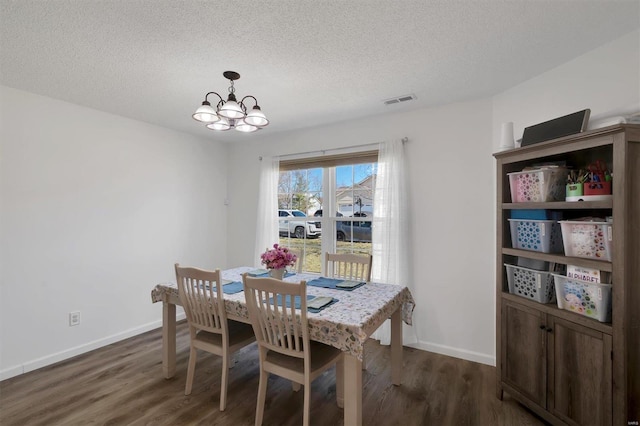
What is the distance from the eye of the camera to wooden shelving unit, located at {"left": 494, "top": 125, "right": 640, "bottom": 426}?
1.49 metres

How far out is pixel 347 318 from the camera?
1723mm

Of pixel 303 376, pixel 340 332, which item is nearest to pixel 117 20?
pixel 340 332

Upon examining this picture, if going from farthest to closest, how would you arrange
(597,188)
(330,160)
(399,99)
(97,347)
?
(330,160) → (97,347) → (399,99) → (597,188)

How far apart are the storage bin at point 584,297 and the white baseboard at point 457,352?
113cm

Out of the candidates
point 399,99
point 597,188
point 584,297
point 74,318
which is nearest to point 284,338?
point 584,297

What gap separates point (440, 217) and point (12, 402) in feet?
12.1

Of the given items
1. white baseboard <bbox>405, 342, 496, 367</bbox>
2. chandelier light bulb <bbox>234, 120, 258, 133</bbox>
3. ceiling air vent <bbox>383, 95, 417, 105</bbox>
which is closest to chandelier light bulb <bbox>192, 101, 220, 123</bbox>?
chandelier light bulb <bbox>234, 120, 258, 133</bbox>

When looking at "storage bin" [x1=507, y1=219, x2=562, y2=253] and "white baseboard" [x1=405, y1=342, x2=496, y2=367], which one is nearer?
"storage bin" [x1=507, y1=219, x2=562, y2=253]

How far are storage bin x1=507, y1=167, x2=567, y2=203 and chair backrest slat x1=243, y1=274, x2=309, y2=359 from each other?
159 cm

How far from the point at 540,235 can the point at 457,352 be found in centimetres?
145

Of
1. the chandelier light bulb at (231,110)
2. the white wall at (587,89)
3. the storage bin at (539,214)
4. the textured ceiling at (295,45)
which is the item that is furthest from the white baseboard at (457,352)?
the chandelier light bulb at (231,110)

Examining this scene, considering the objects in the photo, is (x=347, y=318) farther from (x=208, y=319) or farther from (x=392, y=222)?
(x=392, y=222)

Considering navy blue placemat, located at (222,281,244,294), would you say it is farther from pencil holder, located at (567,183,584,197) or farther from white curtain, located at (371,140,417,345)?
pencil holder, located at (567,183,584,197)

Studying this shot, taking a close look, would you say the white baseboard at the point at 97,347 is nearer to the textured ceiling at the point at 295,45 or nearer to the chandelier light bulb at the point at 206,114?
the textured ceiling at the point at 295,45
